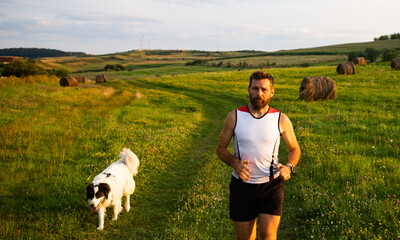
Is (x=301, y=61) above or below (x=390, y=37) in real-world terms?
below

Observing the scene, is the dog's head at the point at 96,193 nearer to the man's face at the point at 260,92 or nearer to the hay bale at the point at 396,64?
the man's face at the point at 260,92

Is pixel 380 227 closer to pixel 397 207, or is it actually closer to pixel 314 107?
pixel 397 207

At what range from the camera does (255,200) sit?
4.27 meters

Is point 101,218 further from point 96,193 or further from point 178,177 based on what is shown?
point 178,177

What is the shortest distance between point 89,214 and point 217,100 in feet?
67.9

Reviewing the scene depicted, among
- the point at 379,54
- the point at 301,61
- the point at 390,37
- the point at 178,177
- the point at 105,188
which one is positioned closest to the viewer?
the point at 105,188

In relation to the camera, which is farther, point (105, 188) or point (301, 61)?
point (301, 61)

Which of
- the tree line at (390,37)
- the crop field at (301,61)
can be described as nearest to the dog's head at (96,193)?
the crop field at (301,61)

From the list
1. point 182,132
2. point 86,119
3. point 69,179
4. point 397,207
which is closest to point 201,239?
point 397,207

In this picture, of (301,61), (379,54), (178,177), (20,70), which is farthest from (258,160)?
(301,61)

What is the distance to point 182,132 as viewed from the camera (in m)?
15.4

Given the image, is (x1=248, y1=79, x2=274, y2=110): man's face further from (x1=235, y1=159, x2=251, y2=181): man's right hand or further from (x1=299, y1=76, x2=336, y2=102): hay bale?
(x1=299, y1=76, x2=336, y2=102): hay bale

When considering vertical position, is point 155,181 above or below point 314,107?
below

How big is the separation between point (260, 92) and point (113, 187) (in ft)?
14.3
